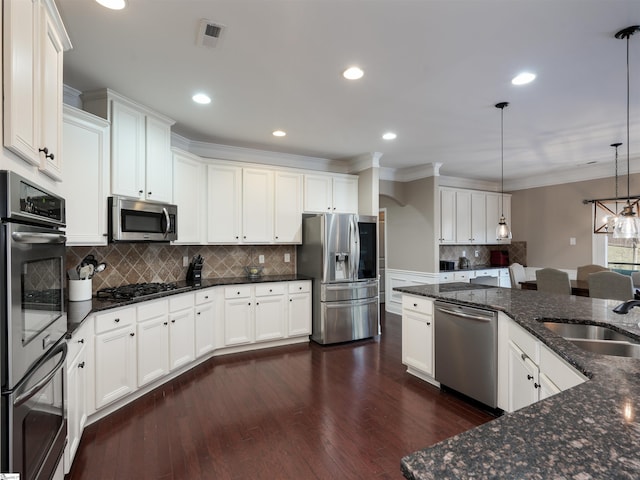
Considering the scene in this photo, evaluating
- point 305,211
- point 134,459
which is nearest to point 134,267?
point 134,459

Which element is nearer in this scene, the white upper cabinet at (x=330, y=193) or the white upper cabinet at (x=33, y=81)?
the white upper cabinet at (x=33, y=81)

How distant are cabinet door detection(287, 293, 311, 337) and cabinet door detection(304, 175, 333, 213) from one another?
1248 mm

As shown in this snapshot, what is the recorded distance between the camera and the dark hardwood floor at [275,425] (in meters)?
1.96

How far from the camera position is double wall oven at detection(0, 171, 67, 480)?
1.03 meters

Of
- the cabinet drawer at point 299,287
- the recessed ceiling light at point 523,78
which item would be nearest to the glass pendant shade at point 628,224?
the recessed ceiling light at point 523,78

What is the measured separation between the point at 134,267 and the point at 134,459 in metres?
1.89

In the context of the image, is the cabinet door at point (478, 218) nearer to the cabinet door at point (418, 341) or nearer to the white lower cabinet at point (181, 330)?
the cabinet door at point (418, 341)

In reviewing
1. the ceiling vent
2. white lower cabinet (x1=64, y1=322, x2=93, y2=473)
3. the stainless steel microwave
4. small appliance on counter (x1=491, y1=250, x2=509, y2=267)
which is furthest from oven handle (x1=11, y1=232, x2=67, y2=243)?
small appliance on counter (x1=491, y1=250, x2=509, y2=267)

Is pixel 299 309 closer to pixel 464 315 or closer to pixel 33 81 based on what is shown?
pixel 464 315

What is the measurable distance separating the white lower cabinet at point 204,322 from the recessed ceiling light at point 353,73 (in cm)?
258

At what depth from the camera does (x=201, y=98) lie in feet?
9.51

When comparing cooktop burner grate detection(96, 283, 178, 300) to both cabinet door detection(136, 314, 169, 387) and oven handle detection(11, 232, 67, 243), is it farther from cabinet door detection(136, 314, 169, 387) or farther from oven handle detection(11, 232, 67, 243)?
oven handle detection(11, 232, 67, 243)

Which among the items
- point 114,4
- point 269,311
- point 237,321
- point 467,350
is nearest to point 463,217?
point 467,350

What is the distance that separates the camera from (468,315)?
2682 millimetres
